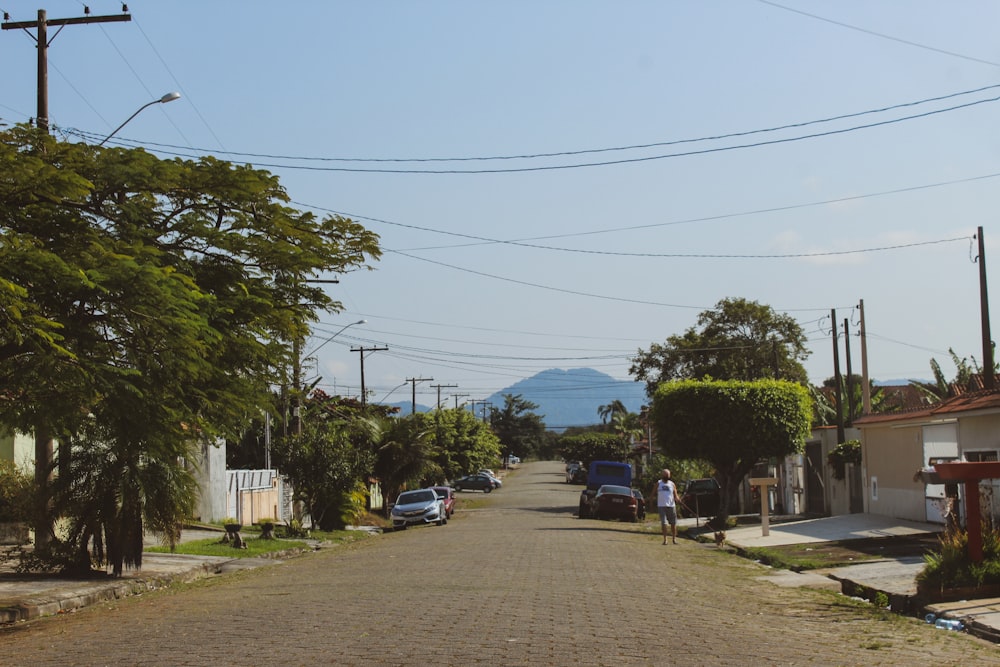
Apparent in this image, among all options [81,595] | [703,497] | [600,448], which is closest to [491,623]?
[81,595]

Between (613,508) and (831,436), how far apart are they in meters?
9.66

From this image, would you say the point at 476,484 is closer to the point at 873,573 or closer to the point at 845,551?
the point at 845,551

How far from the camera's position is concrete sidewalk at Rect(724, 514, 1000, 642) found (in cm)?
1209

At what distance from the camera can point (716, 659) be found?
9.03 metres

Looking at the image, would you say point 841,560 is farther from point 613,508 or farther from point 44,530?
point 613,508

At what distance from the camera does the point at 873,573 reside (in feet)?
55.1

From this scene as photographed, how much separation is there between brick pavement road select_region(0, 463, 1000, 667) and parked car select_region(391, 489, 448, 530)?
65.2 feet

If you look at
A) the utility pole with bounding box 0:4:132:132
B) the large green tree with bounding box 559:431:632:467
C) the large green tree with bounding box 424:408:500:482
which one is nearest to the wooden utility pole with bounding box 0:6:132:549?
the utility pole with bounding box 0:4:132:132

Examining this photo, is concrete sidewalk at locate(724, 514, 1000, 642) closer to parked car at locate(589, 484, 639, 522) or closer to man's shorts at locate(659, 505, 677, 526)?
man's shorts at locate(659, 505, 677, 526)

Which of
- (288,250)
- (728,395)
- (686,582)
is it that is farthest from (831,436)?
(288,250)

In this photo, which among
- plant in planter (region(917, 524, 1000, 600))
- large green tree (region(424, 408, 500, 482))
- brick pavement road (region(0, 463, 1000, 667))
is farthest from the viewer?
large green tree (region(424, 408, 500, 482))

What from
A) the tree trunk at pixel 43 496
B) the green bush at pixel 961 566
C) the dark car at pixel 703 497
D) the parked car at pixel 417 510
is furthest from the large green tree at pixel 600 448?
the green bush at pixel 961 566

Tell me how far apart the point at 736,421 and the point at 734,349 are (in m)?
26.8

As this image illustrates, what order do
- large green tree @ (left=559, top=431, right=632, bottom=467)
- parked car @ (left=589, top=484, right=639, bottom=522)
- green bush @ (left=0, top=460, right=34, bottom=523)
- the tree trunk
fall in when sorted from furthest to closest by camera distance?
large green tree @ (left=559, top=431, right=632, bottom=467) < parked car @ (left=589, top=484, right=639, bottom=522) < green bush @ (left=0, top=460, right=34, bottom=523) < the tree trunk
